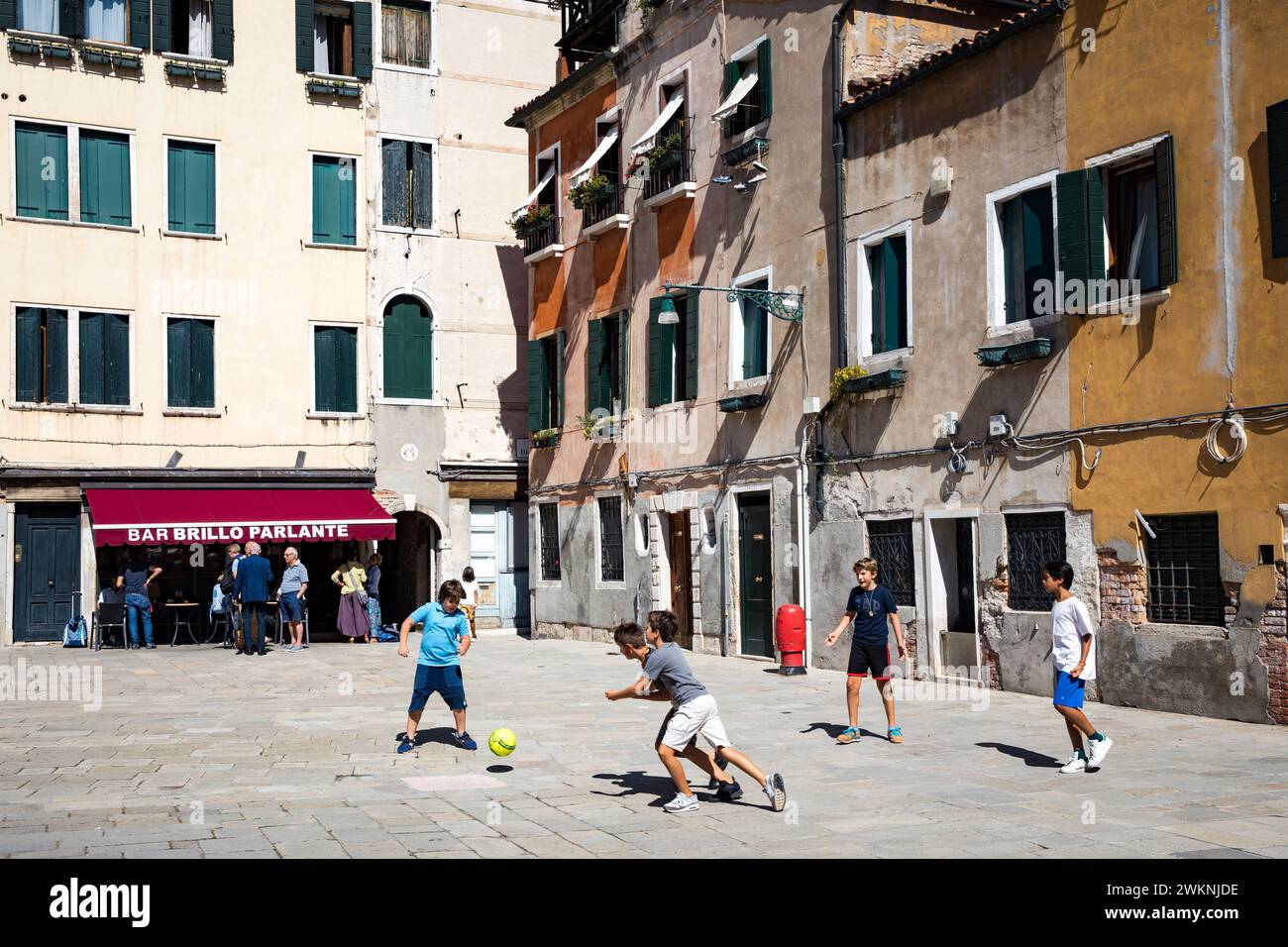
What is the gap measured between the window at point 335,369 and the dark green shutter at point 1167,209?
1728cm

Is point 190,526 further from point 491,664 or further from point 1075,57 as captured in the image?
point 1075,57

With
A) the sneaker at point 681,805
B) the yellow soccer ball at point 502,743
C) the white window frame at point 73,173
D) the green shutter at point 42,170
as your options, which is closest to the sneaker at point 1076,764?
the sneaker at point 681,805

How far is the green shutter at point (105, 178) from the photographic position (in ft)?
84.4

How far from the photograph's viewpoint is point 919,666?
1695 centimetres

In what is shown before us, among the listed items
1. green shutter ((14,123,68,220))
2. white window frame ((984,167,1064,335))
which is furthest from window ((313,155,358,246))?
white window frame ((984,167,1064,335))

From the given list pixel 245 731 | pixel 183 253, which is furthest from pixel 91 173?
pixel 245 731

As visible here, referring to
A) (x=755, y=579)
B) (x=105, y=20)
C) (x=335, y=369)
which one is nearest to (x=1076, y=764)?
(x=755, y=579)

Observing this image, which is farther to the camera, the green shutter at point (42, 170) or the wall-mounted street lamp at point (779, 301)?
the green shutter at point (42, 170)

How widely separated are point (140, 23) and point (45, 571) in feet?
32.4

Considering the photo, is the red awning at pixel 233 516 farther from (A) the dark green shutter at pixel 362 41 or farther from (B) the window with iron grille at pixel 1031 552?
(B) the window with iron grille at pixel 1031 552

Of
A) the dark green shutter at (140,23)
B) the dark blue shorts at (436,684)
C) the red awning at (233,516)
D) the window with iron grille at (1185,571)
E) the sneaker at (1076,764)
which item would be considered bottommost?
the sneaker at (1076,764)

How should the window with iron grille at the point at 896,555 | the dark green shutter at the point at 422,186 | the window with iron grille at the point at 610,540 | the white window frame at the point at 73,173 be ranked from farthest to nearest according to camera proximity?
1. the dark green shutter at the point at 422,186
2. the white window frame at the point at 73,173
3. the window with iron grille at the point at 610,540
4. the window with iron grille at the point at 896,555

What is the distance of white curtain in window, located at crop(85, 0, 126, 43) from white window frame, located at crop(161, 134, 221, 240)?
1978 mm

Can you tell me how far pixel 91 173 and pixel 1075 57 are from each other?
59.0 ft
